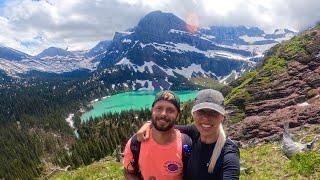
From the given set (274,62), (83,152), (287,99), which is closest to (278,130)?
(287,99)

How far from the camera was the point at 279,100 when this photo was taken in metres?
42.9

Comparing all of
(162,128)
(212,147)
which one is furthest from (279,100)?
(212,147)

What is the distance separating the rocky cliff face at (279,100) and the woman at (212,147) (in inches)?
853

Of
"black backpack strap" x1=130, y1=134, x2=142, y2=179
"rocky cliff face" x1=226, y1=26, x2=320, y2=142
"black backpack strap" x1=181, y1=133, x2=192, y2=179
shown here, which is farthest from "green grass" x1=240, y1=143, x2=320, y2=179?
"rocky cliff face" x1=226, y1=26, x2=320, y2=142

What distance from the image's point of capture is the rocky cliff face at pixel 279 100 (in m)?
33.1

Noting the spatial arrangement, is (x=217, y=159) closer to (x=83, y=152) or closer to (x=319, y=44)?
(x=319, y=44)

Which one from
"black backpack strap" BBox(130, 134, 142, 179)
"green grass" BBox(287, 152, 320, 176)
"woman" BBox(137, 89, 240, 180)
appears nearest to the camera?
"woman" BBox(137, 89, 240, 180)

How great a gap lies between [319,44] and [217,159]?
52.3 meters

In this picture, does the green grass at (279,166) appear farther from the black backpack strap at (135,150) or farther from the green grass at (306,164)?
the black backpack strap at (135,150)

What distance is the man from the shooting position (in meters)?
8.25

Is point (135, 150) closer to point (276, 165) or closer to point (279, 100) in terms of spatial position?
point (276, 165)

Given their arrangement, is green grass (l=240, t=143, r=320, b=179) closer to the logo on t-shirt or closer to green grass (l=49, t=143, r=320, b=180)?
green grass (l=49, t=143, r=320, b=180)

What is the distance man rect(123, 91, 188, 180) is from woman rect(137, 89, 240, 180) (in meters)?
0.52

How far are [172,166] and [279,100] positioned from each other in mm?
36560
